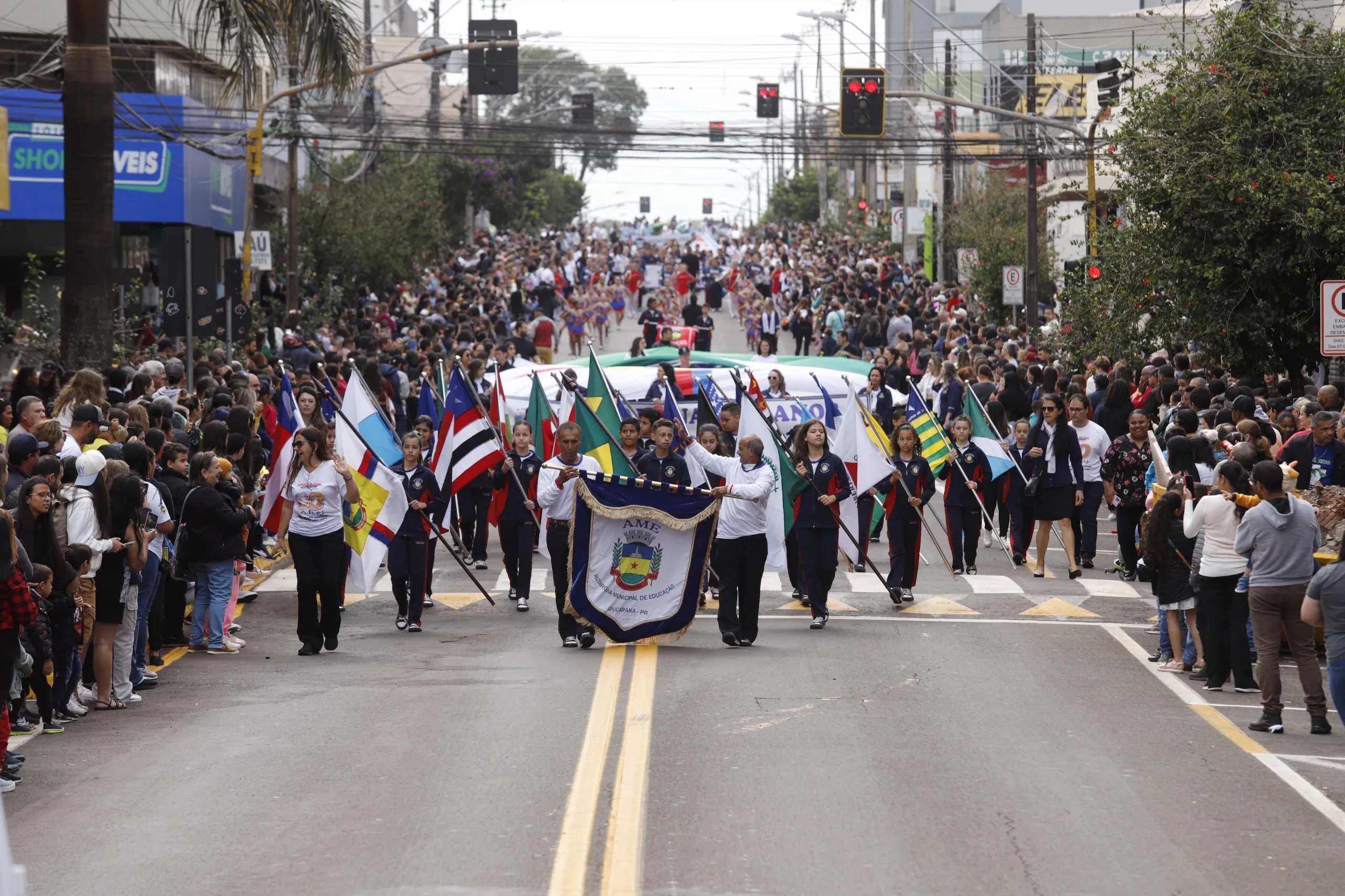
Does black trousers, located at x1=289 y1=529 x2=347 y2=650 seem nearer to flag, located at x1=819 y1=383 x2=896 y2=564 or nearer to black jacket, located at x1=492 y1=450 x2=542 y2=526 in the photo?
black jacket, located at x1=492 y1=450 x2=542 y2=526

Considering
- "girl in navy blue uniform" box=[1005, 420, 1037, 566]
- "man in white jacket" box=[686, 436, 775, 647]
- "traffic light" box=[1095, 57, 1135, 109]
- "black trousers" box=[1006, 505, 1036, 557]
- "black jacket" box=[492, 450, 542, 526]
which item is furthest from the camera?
"traffic light" box=[1095, 57, 1135, 109]

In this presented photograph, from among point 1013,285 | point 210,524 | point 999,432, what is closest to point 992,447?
point 999,432

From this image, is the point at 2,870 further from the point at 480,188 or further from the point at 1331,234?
the point at 480,188

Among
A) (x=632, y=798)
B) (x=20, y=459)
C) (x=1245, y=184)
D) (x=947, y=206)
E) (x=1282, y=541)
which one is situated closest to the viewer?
(x=632, y=798)

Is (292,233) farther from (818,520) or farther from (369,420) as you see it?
(818,520)

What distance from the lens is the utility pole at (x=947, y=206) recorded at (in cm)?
4472

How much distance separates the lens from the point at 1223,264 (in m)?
20.9

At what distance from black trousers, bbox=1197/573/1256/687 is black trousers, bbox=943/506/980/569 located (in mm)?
5261

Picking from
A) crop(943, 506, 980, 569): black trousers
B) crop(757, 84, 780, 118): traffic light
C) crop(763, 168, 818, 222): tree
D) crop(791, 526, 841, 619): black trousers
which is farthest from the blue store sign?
crop(763, 168, 818, 222): tree

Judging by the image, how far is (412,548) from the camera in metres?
15.2

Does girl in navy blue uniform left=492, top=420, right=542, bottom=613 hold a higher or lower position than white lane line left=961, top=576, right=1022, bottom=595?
higher

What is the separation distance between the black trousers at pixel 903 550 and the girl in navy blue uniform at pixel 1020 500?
238cm

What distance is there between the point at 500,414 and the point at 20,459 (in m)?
8.73

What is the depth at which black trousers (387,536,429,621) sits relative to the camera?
15164mm
